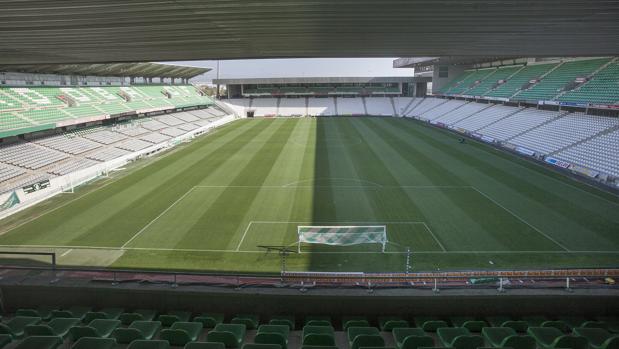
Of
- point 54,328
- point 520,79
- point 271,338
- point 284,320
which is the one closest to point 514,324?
point 284,320

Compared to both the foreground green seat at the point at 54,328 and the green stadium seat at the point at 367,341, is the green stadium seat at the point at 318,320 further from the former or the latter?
the foreground green seat at the point at 54,328

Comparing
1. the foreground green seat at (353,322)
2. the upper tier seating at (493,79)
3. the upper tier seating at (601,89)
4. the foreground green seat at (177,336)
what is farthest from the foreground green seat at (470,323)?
the upper tier seating at (493,79)

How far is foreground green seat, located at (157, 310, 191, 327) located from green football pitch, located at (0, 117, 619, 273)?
478 centimetres

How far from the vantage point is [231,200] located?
19688 millimetres

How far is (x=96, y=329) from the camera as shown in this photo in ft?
20.3

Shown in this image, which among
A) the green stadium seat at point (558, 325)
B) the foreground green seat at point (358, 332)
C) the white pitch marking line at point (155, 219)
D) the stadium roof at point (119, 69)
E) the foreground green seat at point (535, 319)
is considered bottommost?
the white pitch marking line at point (155, 219)

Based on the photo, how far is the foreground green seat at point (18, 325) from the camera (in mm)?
6193

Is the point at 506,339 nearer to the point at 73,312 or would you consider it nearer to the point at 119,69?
the point at 73,312

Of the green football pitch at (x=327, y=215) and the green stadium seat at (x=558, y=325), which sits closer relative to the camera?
the green stadium seat at (x=558, y=325)

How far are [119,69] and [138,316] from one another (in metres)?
40.1

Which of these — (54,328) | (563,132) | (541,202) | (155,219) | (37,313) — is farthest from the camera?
(563,132)

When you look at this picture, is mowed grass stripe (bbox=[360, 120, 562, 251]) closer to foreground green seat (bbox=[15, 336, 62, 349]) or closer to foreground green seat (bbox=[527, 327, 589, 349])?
foreground green seat (bbox=[527, 327, 589, 349])

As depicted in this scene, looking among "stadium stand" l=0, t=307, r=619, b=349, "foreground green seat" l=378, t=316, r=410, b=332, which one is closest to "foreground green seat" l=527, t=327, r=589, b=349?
"stadium stand" l=0, t=307, r=619, b=349

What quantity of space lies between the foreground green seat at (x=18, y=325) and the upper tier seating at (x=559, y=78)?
125ft
